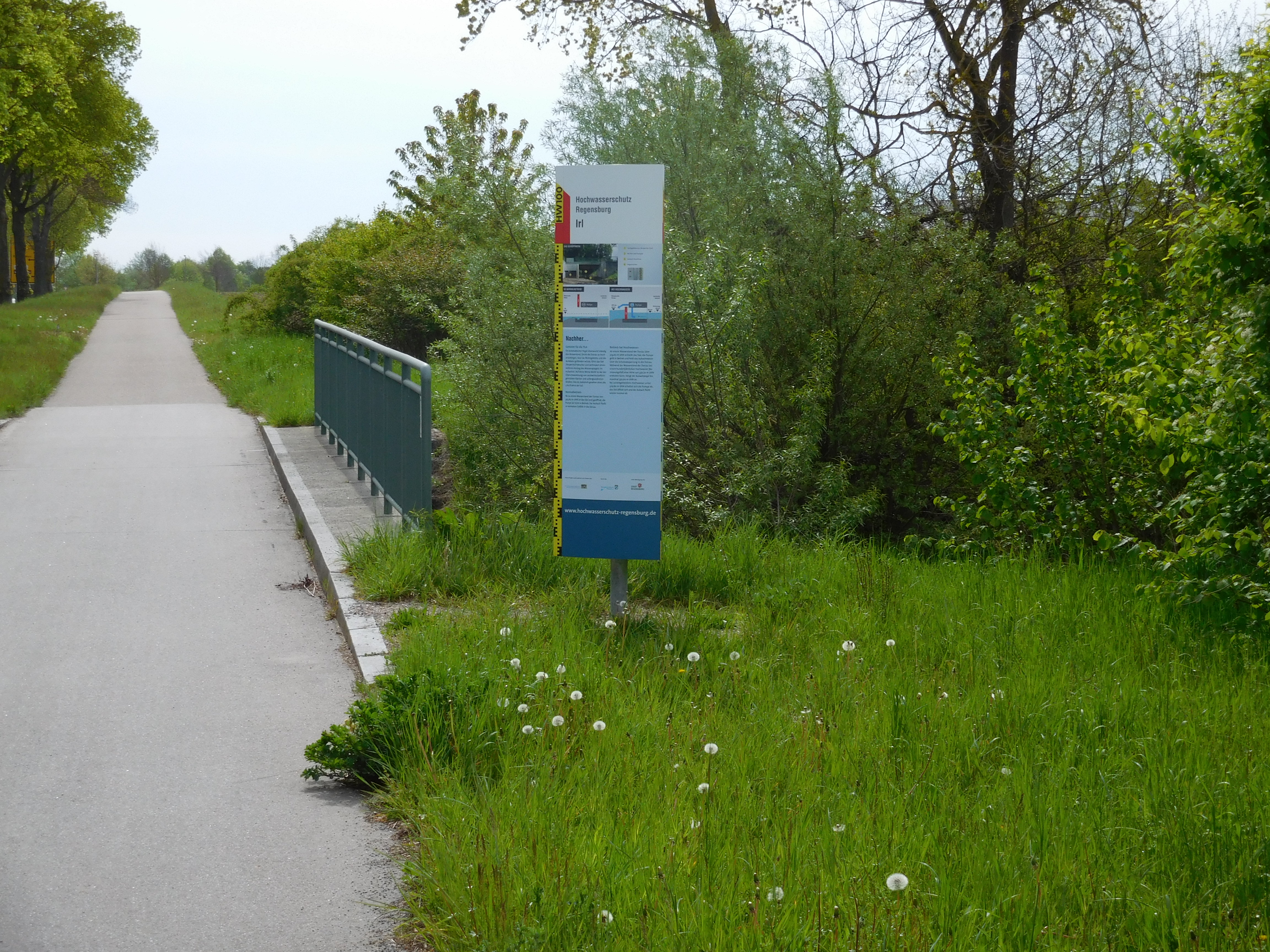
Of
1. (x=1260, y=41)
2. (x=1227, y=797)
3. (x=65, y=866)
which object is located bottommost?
(x=65, y=866)

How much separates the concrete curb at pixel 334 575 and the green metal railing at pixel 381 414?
54cm

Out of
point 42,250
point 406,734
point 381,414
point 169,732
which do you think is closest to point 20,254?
point 42,250

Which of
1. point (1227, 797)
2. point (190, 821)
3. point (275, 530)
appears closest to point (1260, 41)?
point (1227, 797)

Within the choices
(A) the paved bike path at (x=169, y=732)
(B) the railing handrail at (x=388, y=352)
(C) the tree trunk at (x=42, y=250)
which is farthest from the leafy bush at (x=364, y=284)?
(C) the tree trunk at (x=42, y=250)

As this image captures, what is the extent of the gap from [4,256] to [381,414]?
1633 inches

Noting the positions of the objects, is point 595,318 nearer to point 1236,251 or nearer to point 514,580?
point 514,580

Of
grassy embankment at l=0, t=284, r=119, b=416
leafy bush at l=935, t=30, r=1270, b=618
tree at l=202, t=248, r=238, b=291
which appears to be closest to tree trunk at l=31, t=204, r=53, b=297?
grassy embankment at l=0, t=284, r=119, b=416

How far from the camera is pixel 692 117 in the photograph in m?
10.9

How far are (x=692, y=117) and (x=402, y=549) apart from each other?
5.16 m

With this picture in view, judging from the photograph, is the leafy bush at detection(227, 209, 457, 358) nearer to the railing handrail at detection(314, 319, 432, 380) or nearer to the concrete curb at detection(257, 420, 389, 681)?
the railing handrail at detection(314, 319, 432, 380)

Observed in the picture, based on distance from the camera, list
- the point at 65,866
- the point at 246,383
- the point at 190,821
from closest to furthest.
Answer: the point at 65,866 < the point at 190,821 < the point at 246,383

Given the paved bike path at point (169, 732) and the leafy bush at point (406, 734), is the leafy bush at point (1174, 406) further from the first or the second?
the paved bike path at point (169, 732)

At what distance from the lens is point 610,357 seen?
6492mm

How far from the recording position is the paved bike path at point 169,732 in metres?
3.76
